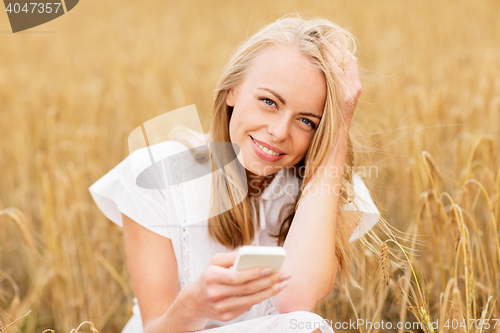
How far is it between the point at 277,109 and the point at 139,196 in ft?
1.62

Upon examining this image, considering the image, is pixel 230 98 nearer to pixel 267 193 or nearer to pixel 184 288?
pixel 267 193

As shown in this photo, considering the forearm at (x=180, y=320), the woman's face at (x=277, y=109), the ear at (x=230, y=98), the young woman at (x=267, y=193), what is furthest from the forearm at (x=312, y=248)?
the ear at (x=230, y=98)

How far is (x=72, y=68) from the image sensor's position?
3689 mm

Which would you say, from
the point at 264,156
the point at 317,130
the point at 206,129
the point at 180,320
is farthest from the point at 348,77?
the point at 206,129

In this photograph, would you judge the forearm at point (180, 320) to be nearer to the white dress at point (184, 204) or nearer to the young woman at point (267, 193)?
the young woman at point (267, 193)

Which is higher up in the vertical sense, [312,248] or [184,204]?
[184,204]

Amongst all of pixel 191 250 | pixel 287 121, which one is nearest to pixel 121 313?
pixel 191 250

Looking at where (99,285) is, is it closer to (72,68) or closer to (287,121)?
(287,121)

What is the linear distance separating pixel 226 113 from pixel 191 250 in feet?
1.45

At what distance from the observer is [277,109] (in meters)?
1.21

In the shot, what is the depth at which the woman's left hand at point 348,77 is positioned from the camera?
1.21m

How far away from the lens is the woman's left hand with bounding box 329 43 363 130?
1.21 m

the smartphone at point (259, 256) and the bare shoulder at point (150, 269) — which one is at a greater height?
the smartphone at point (259, 256)

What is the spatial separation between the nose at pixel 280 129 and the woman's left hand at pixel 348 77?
0.56ft
